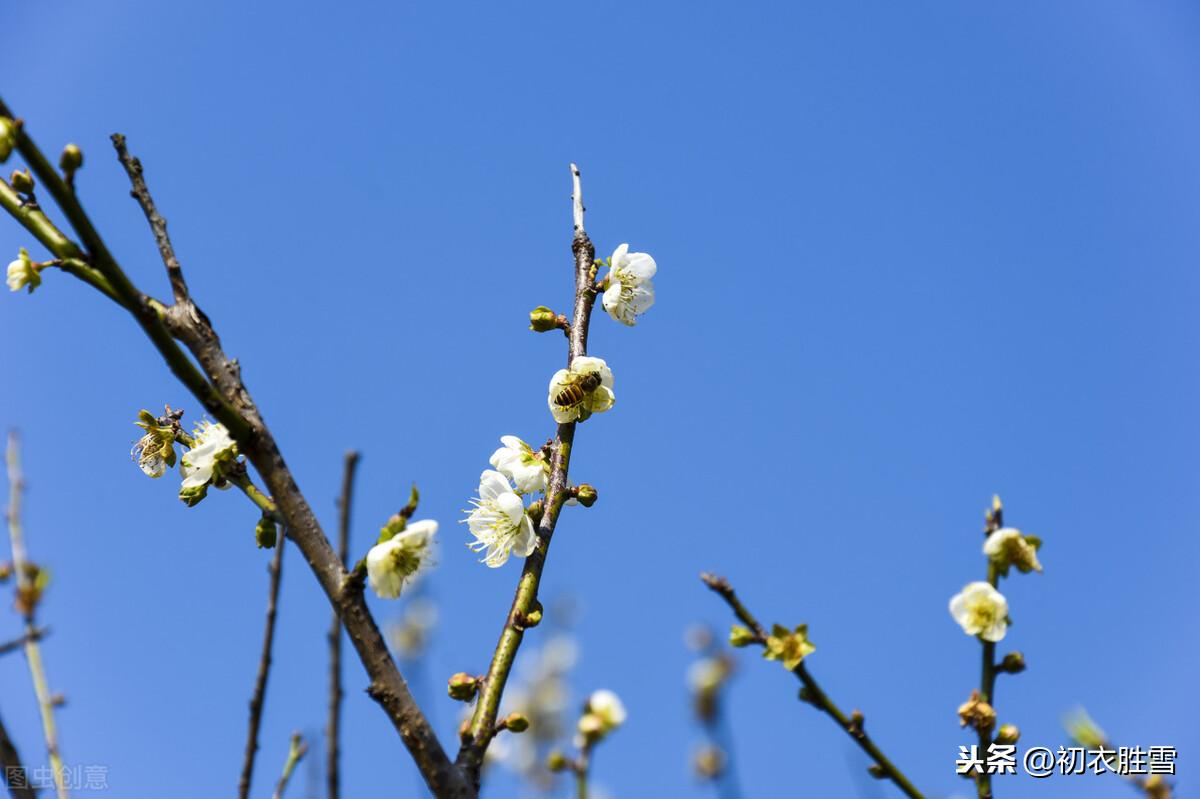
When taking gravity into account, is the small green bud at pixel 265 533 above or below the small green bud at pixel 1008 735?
above

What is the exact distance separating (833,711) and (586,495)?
0.76 metres

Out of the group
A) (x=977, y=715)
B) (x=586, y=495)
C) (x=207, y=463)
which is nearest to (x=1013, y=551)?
(x=977, y=715)

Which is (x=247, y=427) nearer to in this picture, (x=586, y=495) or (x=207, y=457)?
(x=207, y=457)

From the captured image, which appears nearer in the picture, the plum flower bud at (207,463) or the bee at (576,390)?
the plum flower bud at (207,463)

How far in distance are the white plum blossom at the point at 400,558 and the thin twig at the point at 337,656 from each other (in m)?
0.21

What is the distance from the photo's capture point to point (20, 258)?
6.10 ft

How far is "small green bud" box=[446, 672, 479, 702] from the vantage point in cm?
187

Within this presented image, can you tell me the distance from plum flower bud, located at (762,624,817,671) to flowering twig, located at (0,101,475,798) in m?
0.63

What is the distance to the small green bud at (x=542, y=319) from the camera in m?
2.62

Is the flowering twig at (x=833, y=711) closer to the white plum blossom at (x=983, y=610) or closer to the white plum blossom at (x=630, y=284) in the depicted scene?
the white plum blossom at (x=983, y=610)

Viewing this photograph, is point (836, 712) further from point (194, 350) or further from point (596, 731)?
point (194, 350)

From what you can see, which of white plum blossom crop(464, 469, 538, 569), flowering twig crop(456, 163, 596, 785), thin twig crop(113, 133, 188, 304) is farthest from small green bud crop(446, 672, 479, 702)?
thin twig crop(113, 133, 188, 304)

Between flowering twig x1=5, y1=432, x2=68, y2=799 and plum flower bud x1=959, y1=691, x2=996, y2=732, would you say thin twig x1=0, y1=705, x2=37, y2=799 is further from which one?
plum flower bud x1=959, y1=691, x2=996, y2=732

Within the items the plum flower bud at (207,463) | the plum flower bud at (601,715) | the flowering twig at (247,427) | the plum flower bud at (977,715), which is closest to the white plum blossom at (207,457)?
the plum flower bud at (207,463)
